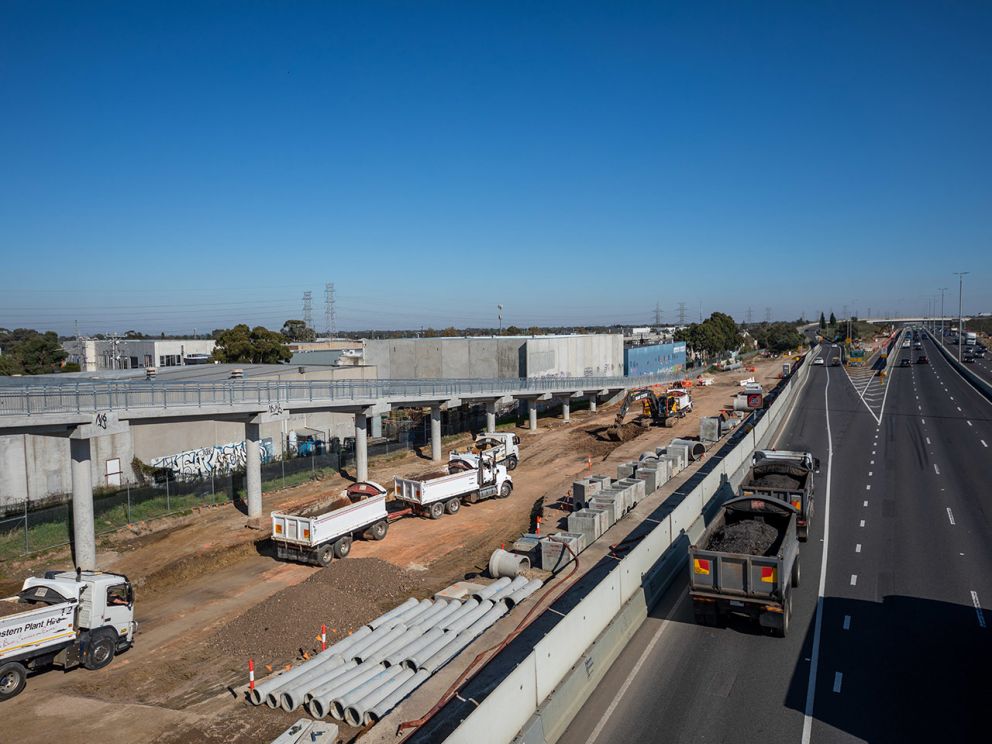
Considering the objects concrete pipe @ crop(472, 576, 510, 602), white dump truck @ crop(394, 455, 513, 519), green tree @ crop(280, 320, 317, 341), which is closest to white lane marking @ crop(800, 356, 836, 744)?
concrete pipe @ crop(472, 576, 510, 602)

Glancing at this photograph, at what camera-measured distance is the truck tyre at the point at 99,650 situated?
1666 centimetres

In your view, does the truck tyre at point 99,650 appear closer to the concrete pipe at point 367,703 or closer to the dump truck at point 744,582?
the concrete pipe at point 367,703

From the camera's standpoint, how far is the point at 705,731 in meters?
10.6

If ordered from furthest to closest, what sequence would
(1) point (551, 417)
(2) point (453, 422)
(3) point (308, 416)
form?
(1) point (551, 417) → (2) point (453, 422) → (3) point (308, 416)

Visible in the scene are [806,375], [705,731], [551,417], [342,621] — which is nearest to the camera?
[705,731]

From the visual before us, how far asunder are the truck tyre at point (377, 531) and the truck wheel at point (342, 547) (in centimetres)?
166

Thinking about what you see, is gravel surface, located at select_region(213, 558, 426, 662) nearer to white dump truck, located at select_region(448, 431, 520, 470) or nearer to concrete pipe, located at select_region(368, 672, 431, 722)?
concrete pipe, located at select_region(368, 672, 431, 722)

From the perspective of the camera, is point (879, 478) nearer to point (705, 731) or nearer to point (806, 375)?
point (705, 731)

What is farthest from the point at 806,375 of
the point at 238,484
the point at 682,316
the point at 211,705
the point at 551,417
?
the point at 682,316

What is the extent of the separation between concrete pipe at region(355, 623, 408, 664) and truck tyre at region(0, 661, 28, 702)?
7.65m

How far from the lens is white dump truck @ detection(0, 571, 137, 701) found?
601 inches

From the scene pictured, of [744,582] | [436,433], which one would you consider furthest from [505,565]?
[436,433]

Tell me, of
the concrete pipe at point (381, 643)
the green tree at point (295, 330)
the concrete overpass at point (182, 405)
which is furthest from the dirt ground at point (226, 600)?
the green tree at point (295, 330)

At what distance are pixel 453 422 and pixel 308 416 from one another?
44.9 feet
